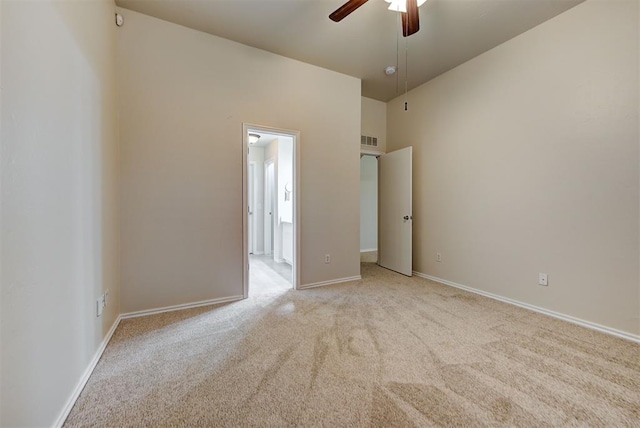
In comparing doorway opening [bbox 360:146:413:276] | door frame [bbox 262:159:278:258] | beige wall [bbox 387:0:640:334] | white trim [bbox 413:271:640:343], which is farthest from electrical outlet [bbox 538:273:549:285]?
door frame [bbox 262:159:278:258]

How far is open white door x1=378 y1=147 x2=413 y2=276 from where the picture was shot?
3.91 m

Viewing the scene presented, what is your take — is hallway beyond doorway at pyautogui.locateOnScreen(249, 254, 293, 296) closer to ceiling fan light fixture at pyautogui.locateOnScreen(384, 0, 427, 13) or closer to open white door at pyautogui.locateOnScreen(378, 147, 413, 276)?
open white door at pyautogui.locateOnScreen(378, 147, 413, 276)

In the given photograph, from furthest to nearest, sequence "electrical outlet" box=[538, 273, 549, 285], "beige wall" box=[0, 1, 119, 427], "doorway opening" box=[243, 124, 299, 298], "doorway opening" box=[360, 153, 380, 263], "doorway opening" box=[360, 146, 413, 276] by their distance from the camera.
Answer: "doorway opening" box=[360, 153, 380, 263], "doorway opening" box=[360, 146, 413, 276], "doorway opening" box=[243, 124, 299, 298], "electrical outlet" box=[538, 273, 549, 285], "beige wall" box=[0, 1, 119, 427]

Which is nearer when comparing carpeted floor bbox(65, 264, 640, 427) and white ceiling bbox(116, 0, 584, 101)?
carpeted floor bbox(65, 264, 640, 427)

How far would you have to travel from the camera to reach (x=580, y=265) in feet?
7.70

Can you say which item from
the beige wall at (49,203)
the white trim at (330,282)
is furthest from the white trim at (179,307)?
the white trim at (330,282)

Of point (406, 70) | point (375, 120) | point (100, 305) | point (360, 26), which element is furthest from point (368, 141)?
point (100, 305)

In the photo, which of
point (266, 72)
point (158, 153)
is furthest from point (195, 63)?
point (158, 153)

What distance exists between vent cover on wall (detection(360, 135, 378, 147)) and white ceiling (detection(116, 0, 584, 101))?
1.14 m

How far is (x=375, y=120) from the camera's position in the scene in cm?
443

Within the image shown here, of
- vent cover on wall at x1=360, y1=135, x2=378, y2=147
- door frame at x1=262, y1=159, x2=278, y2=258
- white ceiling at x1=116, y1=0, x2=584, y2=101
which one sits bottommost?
door frame at x1=262, y1=159, x2=278, y2=258

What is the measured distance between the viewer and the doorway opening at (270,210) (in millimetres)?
3100

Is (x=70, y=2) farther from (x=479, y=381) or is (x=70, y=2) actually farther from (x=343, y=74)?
(x=479, y=381)

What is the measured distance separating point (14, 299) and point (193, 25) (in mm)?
2764
